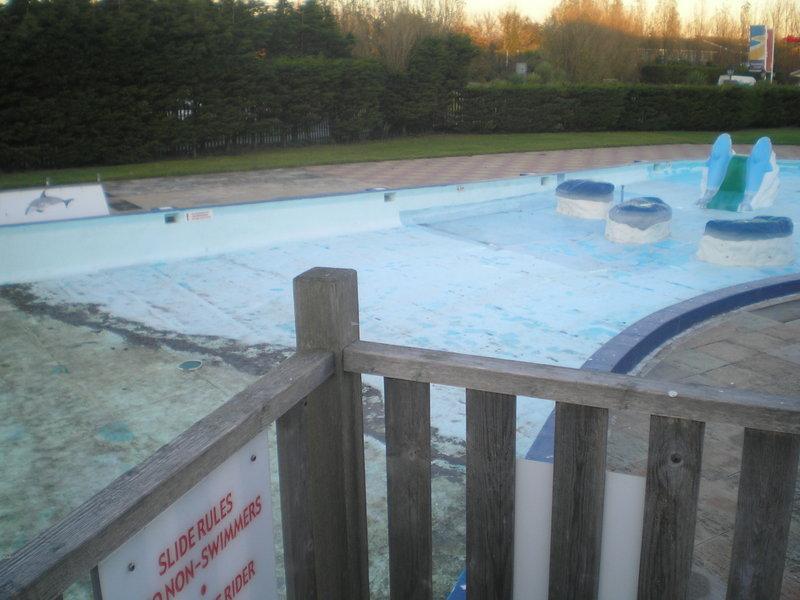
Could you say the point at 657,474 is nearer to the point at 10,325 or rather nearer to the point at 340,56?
the point at 10,325

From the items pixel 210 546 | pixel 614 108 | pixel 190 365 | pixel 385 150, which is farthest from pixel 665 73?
pixel 210 546

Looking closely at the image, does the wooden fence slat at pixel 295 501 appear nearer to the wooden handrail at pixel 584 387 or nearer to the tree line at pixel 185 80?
the wooden handrail at pixel 584 387

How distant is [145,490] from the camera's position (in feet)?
3.79

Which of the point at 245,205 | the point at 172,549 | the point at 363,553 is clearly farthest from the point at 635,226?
the point at 172,549

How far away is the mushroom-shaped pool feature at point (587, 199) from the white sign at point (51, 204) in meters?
6.62

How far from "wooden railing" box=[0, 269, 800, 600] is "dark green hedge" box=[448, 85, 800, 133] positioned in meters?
21.2

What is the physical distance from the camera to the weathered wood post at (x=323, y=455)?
1633mm

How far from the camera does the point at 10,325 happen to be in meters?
6.53

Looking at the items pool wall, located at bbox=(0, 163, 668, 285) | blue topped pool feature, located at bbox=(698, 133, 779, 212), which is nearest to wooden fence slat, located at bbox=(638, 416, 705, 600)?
pool wall, located at bbox=(0, 163, 668, 285)

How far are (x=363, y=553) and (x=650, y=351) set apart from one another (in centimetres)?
437

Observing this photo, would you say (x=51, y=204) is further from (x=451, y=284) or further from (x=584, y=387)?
(x=584, y=387)

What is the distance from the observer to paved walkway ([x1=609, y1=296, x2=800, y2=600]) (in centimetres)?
301

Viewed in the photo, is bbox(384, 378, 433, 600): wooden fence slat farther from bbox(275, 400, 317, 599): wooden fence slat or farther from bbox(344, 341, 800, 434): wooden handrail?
bbox(275, 400, 317, 599): wooden fence slat

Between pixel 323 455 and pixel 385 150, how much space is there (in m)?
17.4
